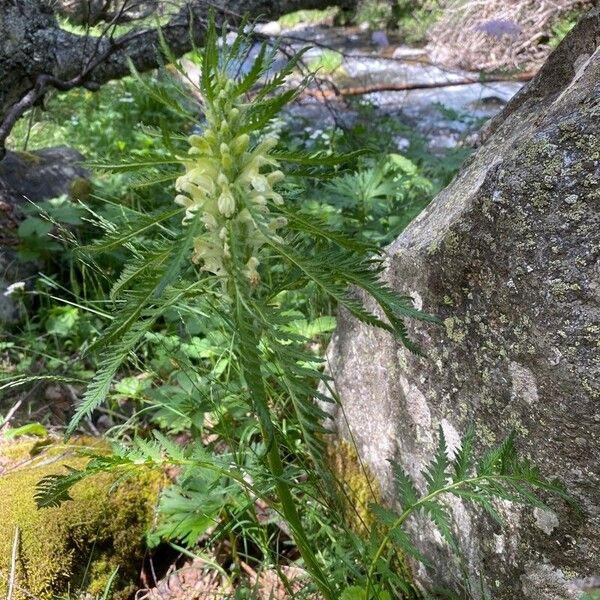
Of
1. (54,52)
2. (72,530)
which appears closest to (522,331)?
(72,530)

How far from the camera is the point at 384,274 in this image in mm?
1954

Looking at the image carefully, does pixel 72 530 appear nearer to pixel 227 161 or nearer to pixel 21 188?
pixel 227 161

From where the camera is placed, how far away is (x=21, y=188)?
388 cm

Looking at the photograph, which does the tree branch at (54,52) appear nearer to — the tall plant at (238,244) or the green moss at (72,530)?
the green moss at (72,530)

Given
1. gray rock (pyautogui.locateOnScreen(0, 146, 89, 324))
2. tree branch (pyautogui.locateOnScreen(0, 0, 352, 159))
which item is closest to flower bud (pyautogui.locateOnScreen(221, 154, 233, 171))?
tree branch (pyautogui.locateOnScreen(0, 0, 352, 159))

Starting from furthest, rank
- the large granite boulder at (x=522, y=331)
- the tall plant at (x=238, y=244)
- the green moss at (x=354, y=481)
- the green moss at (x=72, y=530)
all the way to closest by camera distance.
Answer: the green moss at (x=354, y=481), the green moss at (x=72, y=530), the large granite boulder at (x=522, y=331), the tall plant at (x=238, y=244)

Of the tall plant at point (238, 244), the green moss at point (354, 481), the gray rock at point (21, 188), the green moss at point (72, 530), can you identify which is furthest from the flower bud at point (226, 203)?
the gray rock at point (21, 188)

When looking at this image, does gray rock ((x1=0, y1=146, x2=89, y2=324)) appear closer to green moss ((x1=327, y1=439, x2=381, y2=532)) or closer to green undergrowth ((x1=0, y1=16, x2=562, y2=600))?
green undergrowth ((x1=0, y1=16, x2=562, y2=600))

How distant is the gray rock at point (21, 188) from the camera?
3223 millimetres

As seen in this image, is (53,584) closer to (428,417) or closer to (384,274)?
(428,417)

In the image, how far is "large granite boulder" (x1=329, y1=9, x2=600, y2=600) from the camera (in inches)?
52.2

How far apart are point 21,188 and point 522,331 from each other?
11.5 feet

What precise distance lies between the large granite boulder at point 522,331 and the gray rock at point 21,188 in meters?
Result: 2.29

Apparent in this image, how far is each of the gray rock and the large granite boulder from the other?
2.29 meters
